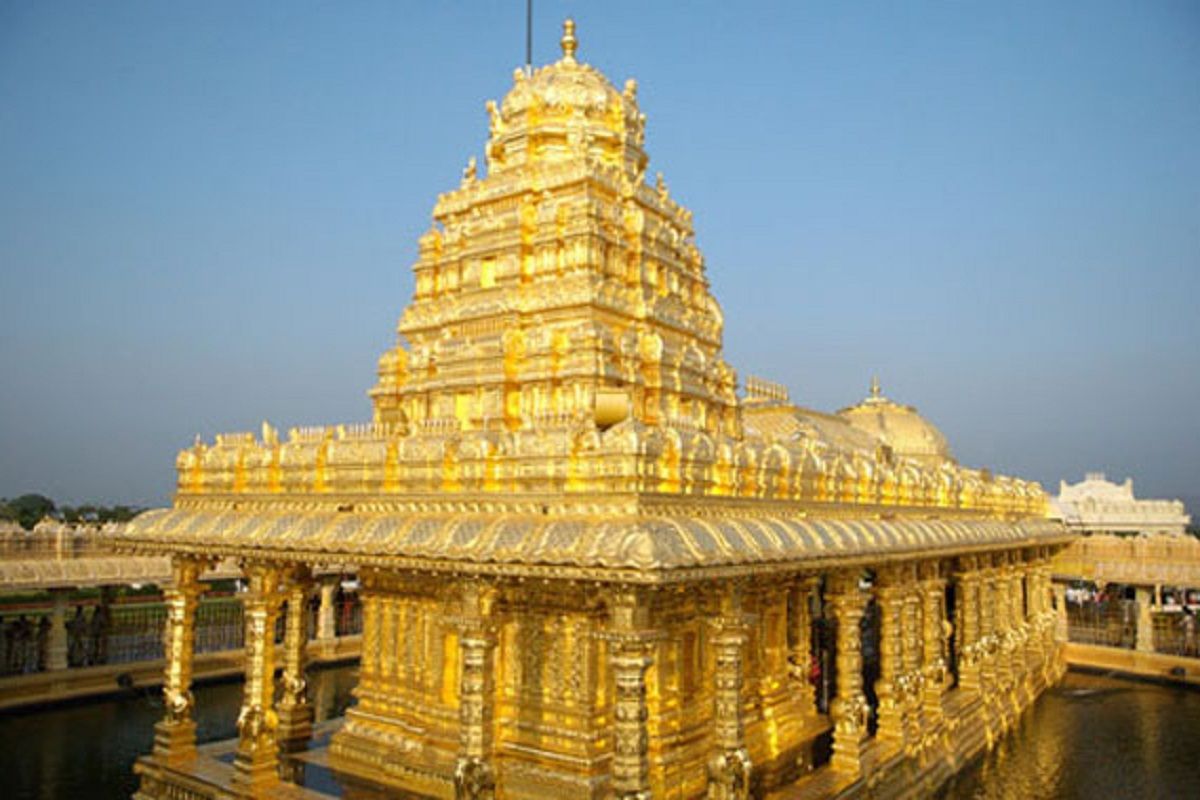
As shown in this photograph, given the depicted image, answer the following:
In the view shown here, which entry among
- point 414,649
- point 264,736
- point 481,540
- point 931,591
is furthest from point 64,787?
point 931,591

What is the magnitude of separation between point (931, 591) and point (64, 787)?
16.7 metres

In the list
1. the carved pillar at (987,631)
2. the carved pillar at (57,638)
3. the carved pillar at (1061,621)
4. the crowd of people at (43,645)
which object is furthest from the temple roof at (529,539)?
the carved pillar at (1061,621)

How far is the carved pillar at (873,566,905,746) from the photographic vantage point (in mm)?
16078

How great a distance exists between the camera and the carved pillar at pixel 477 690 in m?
11.3

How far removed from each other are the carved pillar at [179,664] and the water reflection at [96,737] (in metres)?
1.99

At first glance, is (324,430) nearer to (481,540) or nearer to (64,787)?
(481,540)

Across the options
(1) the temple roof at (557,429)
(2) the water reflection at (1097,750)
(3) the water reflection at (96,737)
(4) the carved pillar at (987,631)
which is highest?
(1) the temple roof at (557,429)

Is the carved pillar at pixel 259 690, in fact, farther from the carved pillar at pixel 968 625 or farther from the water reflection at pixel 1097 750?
the carved pillar at pixel 968 625

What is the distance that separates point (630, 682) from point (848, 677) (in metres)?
6.35

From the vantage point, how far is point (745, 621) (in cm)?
1145

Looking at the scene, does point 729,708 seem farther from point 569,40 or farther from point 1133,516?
point 1133,516

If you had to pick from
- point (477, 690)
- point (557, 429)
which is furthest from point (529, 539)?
point (477, 690)

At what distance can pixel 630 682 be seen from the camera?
10172 millimetres

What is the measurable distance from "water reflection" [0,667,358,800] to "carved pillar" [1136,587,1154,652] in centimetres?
2485
